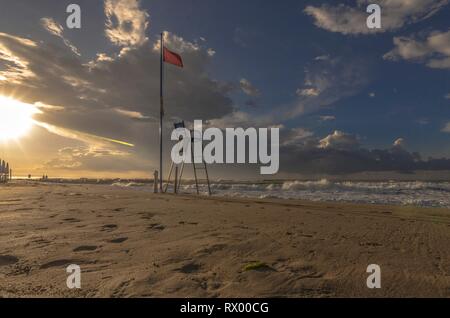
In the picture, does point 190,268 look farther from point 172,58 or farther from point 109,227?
point 172,58

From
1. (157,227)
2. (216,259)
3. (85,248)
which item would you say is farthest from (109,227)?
(216,259)

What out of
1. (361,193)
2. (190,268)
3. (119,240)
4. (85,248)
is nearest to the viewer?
(190,268)

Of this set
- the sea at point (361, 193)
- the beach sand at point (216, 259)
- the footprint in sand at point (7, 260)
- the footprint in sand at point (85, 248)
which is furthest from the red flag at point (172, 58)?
the footprint in sand at point (7, 260)

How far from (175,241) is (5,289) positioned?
93.7 inches

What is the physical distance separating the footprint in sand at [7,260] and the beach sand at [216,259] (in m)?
0.01

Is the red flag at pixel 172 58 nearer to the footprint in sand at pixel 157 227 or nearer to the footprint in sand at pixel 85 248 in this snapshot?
the footprint in sand at pixel 157 227

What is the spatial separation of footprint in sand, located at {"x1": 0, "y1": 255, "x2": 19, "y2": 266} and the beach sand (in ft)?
0.04

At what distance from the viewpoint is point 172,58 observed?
2206 cm

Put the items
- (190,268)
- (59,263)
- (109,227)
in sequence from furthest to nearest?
(109,227) → (59,263) → (190,268)

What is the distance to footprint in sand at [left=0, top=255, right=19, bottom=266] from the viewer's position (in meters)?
3.81

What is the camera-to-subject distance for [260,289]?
9.56 feet

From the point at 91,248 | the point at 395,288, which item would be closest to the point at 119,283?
the point at 91,248

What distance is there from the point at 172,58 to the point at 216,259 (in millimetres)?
20443

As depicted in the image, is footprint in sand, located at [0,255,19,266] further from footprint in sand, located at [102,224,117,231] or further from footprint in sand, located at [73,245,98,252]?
footprint in sand, located at [102,224,117,231]
